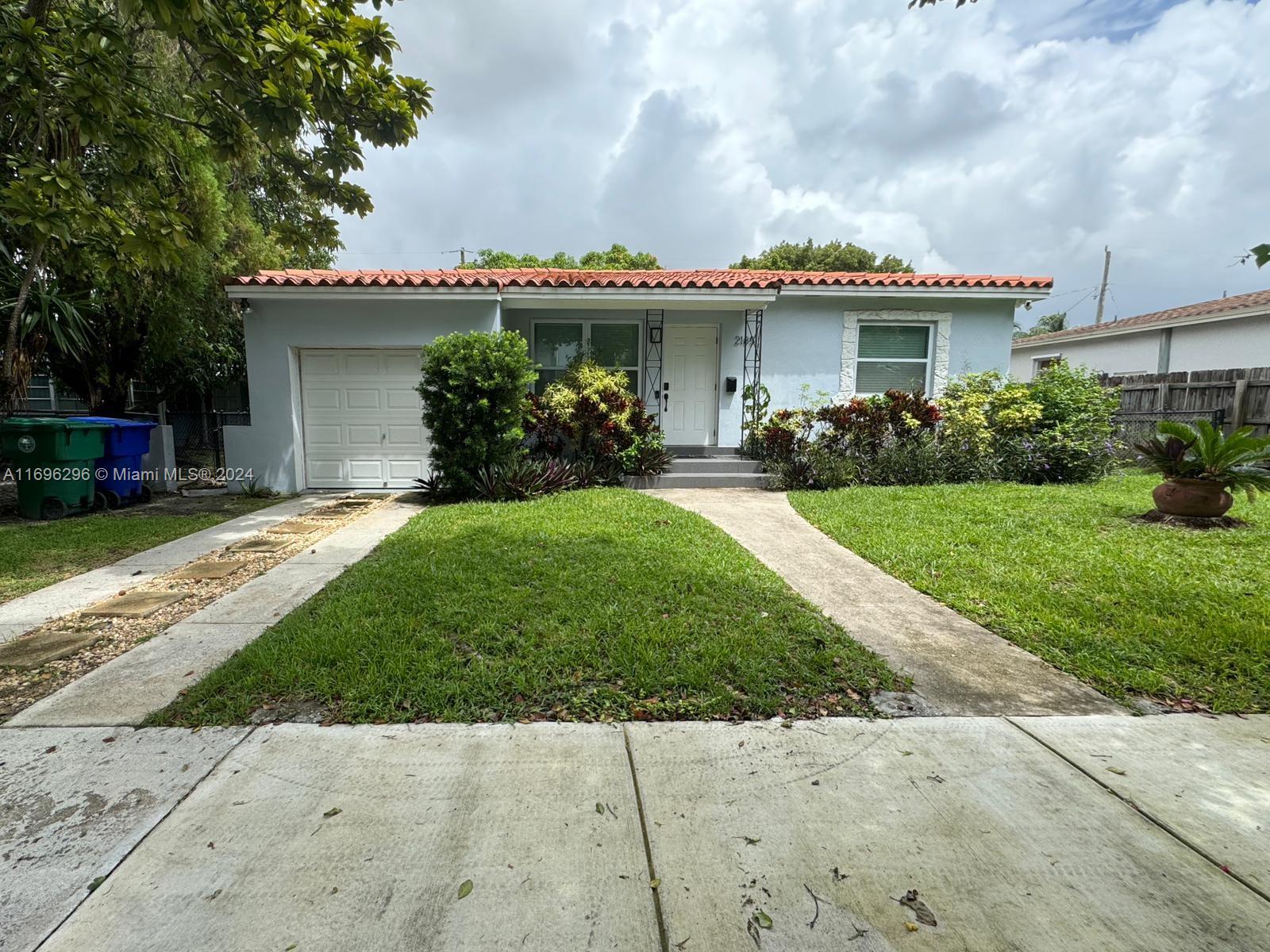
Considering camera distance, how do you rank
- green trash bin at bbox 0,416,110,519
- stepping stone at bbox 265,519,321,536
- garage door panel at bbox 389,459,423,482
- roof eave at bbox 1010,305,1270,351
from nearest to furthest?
stepping stone at bbox 265,519,321,536
green trash bin at bbox 0,416,110,519
garage door panel at bbox 389,459,423,482
roof eave at bbox 1010,305,1270,351

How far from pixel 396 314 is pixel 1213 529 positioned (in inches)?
413

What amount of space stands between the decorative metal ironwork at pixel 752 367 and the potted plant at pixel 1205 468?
5317mm

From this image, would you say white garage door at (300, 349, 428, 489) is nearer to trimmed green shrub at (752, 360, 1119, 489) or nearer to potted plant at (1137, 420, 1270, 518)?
trimmed green shrub at (752, 360, 1119, 489)

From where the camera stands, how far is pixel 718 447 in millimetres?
10570

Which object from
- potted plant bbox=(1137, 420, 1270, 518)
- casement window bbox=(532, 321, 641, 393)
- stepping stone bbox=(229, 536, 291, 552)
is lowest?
stepping stone bbox=(229, 536, 291, 552)

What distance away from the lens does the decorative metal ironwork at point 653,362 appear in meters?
10.4

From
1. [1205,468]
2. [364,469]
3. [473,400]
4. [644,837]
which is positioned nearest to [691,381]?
[473,400]

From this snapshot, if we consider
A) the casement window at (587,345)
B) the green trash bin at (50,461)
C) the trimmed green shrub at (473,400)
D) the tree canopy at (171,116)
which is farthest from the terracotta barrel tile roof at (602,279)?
the green trash bin at (50,461)

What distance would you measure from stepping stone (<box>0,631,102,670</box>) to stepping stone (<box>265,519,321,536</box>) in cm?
287

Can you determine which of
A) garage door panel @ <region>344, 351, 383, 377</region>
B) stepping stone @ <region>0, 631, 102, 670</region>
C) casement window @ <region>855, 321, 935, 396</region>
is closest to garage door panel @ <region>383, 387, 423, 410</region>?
garage door panel @ <region>344, 351, 383, 377</region>

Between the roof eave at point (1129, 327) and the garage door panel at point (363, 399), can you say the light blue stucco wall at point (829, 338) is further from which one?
the garage door panel at point (363, 399)

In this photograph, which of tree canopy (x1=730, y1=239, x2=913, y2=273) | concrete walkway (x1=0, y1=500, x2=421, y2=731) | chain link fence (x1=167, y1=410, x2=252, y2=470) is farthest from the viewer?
tree canopy (x1=730, y1=239, x2=913, y2=273)

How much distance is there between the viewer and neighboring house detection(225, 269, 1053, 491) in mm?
9141

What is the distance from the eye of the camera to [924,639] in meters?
3.78
